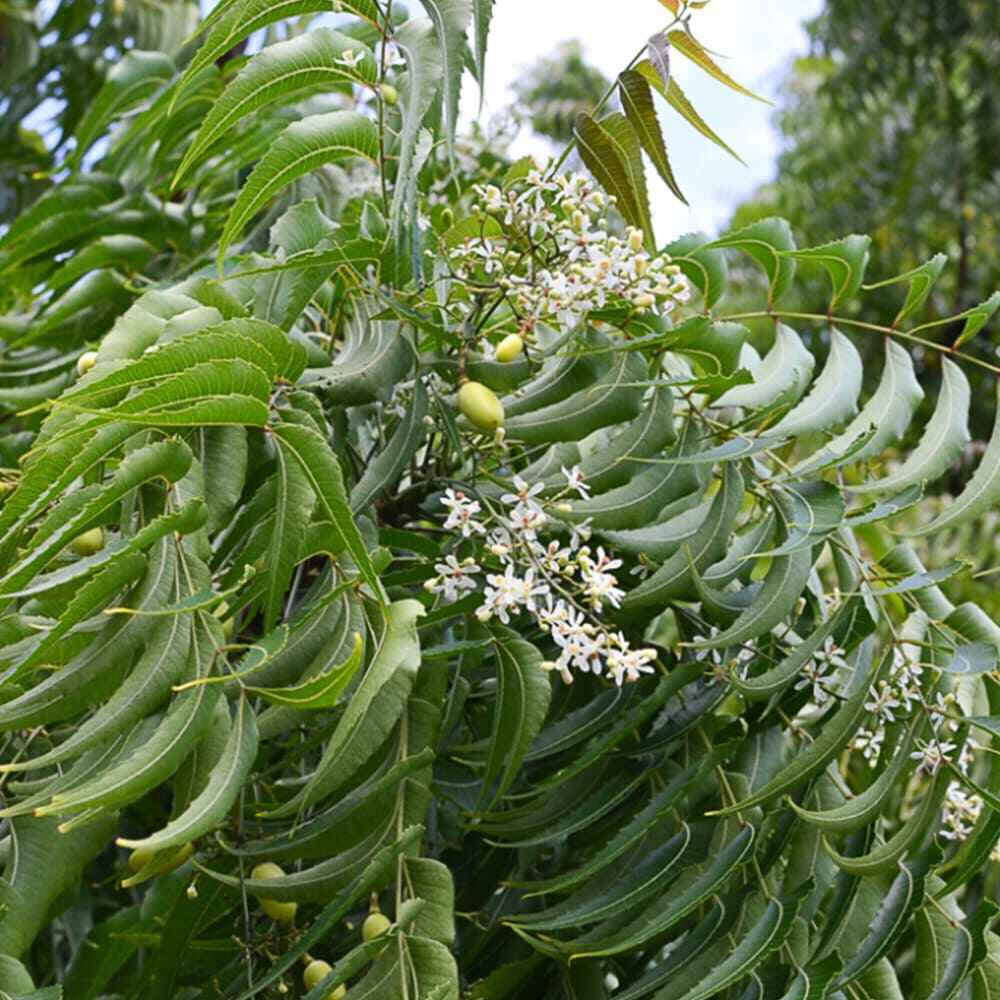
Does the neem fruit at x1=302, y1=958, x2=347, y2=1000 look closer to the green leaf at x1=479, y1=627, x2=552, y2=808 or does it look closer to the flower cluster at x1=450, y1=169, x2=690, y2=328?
the green leaf at x1=479, y1=627, x2=552, y2=808

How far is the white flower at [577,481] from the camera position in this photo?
2.42 ft

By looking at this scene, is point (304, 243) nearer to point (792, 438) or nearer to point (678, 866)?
point (792, 438)

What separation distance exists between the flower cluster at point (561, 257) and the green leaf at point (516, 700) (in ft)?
0.58

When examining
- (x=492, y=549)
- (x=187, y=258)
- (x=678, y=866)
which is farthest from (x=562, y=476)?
(x=187, y=258)

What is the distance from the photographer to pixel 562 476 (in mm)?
780

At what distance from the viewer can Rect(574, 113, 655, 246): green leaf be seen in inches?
30.6

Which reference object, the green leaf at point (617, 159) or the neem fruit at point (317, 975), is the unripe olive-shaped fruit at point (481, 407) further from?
the neem fruit at point (317, 975)

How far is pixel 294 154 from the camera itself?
73cm

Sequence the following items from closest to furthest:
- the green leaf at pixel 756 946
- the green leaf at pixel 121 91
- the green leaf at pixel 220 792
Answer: the green leaf at pixel 220 792
the green leaf at pixel 756 946
the green leaf at pixel 121 91

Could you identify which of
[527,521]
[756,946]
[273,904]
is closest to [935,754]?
[756,946]

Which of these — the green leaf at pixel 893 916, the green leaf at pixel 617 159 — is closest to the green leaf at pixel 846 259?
the green leaf at pixel 617 159

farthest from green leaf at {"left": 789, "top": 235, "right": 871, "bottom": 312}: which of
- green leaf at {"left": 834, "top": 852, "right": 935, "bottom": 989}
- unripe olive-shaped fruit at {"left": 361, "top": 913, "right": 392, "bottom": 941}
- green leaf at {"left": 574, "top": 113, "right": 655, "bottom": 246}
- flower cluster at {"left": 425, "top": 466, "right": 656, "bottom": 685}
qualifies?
unripe olive-shaped fruit at {"left": 361, "top": 913, "right": 392, "bottom": 941}

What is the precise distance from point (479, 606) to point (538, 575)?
5 cm

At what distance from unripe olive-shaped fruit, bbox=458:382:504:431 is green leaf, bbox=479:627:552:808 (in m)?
0.11
